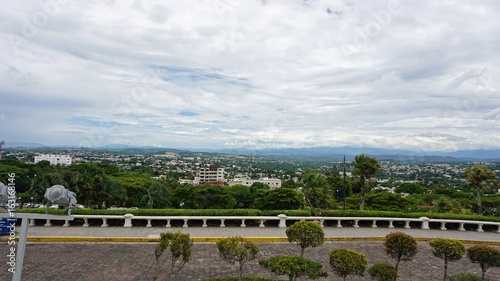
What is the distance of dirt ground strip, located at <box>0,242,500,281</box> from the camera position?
10.3 metres

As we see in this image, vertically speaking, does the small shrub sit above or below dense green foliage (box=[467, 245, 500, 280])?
below

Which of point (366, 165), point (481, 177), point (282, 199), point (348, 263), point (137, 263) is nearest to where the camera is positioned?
point (348, 263)

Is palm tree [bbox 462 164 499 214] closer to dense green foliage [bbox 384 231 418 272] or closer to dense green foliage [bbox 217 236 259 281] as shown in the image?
dense green foliage [bbox 384 231 418 272]

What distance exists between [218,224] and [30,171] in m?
49.9

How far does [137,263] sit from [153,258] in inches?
25.8

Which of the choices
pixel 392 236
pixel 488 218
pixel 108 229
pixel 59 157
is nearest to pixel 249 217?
pixel 108 229

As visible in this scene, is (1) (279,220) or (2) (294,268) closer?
(2) (294,268)

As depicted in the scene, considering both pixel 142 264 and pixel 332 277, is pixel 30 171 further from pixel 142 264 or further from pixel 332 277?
pixel 332 277

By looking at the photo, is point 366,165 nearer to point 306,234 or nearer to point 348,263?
point 306,234

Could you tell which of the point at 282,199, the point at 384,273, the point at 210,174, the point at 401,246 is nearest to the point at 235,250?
the point at 384,273

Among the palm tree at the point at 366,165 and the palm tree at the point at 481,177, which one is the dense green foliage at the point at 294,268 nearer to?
the palm tree at the point at 366,165

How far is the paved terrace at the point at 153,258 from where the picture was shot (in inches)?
412

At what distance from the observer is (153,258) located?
11.9 meters

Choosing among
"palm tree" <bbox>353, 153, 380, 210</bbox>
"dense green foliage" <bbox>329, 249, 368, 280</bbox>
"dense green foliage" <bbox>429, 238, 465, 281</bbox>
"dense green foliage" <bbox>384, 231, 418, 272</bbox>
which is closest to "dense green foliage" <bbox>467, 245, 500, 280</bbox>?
"dense green foliage" <bbox>429, 238, 465, 281</bbox>
